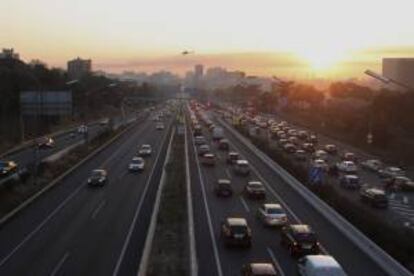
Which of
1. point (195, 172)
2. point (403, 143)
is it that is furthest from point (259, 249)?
point (403, 143)

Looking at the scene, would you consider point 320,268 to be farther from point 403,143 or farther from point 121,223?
point 403,143

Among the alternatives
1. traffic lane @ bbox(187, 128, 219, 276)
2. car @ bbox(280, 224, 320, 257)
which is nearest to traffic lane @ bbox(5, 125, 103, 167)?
traffic lane @ bbox(187, 128, 219, 276)

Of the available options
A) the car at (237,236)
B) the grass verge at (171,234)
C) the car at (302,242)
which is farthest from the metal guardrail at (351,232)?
the grass verge at (171,234)

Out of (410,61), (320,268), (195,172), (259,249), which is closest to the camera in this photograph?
(320,268)

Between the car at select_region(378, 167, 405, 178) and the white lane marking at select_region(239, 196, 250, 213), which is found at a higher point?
the white lane marking at select_region(239, 196, 250, 213)

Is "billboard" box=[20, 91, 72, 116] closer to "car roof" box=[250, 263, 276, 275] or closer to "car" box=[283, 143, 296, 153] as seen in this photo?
"car" box=[283, 143, 296, 153]

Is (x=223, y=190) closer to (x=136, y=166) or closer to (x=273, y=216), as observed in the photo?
(x=273, y=216)

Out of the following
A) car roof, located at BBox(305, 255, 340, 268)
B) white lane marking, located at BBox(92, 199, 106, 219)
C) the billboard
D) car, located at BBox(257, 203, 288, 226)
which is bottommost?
white lane marking, located at BBox(92, 199, 106, 219)

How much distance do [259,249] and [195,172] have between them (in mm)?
27791

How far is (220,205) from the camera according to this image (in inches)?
1567

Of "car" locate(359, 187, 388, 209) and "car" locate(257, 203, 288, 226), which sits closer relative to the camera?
"car" locate(257, 203, 288, 226)

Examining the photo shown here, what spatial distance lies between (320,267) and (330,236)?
30.7ft

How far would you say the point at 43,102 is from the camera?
5884 cm

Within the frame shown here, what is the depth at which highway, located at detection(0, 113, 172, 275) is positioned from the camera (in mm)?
26106
